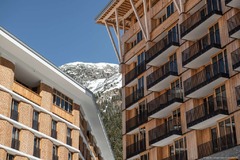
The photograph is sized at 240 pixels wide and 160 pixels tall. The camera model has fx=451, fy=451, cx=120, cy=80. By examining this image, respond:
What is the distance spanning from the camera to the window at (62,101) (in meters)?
46.5

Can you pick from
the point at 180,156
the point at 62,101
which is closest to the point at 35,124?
the point at 62,101

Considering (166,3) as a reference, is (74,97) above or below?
below

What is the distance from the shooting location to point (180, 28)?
3584cm

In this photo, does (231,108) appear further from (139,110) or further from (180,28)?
(139,110)

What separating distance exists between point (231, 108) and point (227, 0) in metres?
7.37

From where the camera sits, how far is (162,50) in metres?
37.9

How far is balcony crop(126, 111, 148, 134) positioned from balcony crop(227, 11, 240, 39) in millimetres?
12954

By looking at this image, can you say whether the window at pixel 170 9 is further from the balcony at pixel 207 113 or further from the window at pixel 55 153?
→ the window at pixel 55 153

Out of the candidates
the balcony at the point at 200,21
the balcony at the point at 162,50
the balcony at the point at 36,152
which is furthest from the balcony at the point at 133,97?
the balcony at the point at 36,152

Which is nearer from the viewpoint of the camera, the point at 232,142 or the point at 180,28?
the point at 232,142

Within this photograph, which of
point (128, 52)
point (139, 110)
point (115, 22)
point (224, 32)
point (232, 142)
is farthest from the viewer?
point (115, 22)

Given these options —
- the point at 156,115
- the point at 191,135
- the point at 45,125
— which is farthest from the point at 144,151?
the point at 45,125

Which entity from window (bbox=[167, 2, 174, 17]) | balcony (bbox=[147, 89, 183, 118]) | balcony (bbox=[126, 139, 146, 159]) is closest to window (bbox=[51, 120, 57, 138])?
balcony (bbox=[126, 139, 146, 159])

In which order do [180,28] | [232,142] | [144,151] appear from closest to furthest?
[232,142] → [180,28] → [144,151]
